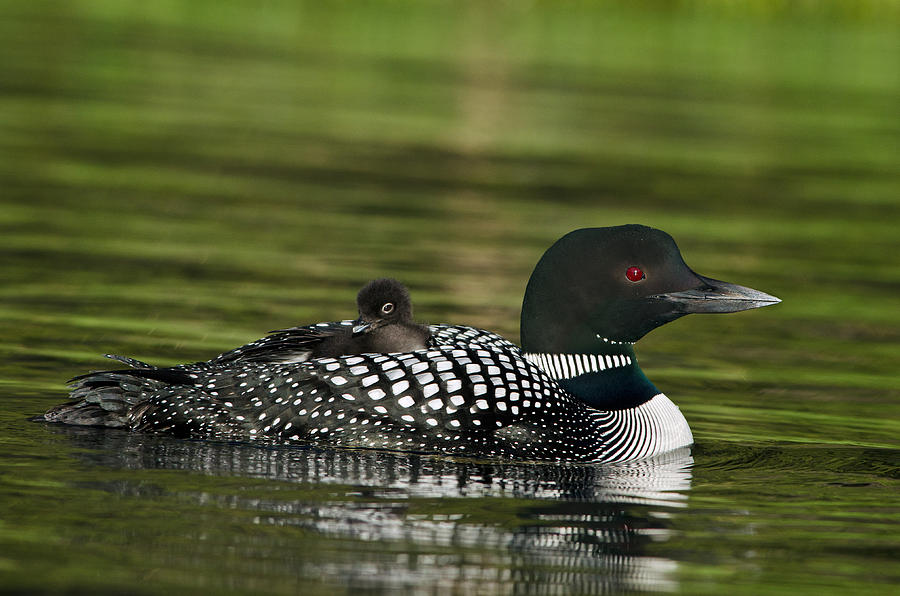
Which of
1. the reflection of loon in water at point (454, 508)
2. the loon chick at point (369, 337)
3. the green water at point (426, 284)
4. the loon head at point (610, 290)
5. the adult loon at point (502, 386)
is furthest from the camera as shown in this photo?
the loon head at point (610, 290)

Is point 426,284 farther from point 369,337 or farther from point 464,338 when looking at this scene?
point 369,337

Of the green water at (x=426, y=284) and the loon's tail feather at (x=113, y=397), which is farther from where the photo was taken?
the loon's tail feather at (x=113, y=397)

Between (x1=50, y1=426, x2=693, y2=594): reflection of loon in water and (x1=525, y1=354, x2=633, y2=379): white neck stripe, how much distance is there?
0.42 meters

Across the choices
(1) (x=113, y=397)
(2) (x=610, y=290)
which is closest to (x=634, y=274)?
(2) (x=610, y=290)

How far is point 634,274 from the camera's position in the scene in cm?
635

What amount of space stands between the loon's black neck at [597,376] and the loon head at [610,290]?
37mm

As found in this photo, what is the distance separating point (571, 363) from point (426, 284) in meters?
3.10

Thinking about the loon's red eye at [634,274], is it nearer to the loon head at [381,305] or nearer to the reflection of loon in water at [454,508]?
the reflection of loon in water at [454,508]

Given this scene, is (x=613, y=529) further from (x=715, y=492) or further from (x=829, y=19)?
(x=829, y=19)

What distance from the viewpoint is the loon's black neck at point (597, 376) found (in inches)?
253

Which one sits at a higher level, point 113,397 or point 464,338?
point 464,338

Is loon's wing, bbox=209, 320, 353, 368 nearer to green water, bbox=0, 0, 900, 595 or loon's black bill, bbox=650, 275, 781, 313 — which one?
green water, bbox=0, 0, 900, 595

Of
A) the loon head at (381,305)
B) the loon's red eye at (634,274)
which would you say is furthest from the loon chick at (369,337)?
the loon's red eye at (634,274)

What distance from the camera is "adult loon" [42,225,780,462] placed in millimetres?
5930
